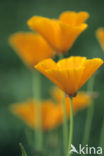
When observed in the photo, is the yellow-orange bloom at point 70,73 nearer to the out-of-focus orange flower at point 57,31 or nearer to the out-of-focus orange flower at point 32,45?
the out-of-focus orange flower at point 57,31

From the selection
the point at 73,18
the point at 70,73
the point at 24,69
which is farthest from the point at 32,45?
the point at 24,69

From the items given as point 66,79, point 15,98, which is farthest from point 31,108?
point 15,98

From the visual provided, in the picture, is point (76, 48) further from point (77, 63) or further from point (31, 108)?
point (77, 63)

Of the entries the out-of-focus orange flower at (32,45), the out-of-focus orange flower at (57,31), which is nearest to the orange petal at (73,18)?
the out-of-focus orange flower at (57,31)

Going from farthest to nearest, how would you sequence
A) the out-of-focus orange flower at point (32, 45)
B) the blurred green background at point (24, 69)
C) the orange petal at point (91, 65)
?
the blurred green background at point (24, 69) < the out-of-focus orange flower at point (32, 45) < the orange petal at point (91, 65)

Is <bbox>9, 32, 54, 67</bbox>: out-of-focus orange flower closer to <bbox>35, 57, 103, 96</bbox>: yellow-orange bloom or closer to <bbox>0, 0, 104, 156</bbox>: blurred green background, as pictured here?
<bbox>0, 0, 104, 156</bbox>: blurred green background

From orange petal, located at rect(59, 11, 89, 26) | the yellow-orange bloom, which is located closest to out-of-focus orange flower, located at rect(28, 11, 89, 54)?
orange petal, located at rect(59, 11, 89, 26)
